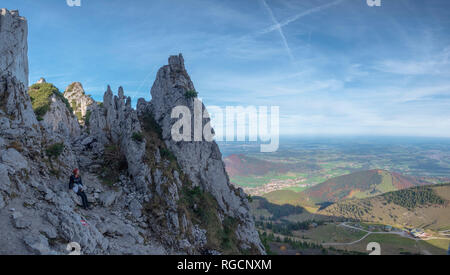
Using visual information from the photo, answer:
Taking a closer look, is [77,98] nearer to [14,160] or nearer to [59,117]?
[59,117]

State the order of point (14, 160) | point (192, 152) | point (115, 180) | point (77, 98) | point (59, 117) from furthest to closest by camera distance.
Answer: point (77, 98) → point (59, 117) → point (192, 152) → point (115, 180) → point (14, 160)

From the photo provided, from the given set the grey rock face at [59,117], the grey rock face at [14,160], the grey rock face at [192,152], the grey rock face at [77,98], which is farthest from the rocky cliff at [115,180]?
the grey rock face at [77,98]

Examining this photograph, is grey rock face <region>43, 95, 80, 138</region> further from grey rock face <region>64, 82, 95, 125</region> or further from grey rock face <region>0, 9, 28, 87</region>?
grey rock face <region>0, 9, 28, 87</region>

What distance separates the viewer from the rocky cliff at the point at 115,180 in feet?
36.7

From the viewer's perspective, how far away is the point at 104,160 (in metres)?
22.3

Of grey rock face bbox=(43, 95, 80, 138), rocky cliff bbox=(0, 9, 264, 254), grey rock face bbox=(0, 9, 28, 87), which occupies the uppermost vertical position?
grey rock face bbox=(0, 9, 28, 87)

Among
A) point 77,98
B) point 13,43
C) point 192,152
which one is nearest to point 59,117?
point 77,98

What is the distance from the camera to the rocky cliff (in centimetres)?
1118

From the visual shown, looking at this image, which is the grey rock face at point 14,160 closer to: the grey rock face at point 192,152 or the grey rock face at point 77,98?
the grey rock face at point 192,152

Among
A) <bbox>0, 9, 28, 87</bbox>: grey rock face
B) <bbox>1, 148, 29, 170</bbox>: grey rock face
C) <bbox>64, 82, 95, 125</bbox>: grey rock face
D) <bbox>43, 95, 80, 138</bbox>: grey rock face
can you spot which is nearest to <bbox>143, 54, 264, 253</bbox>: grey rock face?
<bbox>0, 9, 28, 87</bbox>: grey rock face

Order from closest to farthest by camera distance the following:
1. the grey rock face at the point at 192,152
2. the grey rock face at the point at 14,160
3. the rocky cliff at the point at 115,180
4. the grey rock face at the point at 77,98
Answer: the rocky cliff at the point at 115,180
the grey rock face at the point at 14,160
the grey rock face at the point at 192,152
the grey rock face at the point at 77,98

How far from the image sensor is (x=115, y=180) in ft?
67.1
